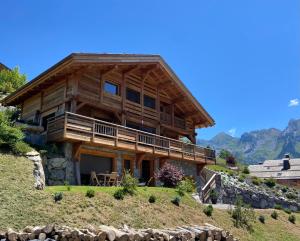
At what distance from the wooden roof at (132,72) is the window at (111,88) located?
1.23m

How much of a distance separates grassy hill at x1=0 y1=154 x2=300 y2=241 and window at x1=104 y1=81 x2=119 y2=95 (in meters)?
7.97

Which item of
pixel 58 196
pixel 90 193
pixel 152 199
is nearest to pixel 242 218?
pixel 152 199

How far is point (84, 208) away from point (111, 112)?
437 inches

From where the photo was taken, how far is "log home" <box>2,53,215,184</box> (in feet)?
63.9

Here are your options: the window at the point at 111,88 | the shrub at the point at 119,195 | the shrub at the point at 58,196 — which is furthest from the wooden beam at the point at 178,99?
the shrub at the point at 58,196

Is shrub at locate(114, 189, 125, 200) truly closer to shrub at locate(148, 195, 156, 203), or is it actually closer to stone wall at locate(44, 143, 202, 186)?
shrub at locate(148, 195, 156, 203)

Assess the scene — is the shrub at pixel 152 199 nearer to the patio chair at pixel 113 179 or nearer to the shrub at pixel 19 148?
the patio chair at pixel 113 179

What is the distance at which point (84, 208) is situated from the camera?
44.0 feet

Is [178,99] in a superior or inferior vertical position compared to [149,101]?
superior

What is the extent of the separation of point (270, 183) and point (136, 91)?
22.7 m

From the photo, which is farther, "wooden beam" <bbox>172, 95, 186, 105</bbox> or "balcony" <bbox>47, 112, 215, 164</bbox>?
"wooden beam" <bbox>172, 95, 186, 105</bbox>

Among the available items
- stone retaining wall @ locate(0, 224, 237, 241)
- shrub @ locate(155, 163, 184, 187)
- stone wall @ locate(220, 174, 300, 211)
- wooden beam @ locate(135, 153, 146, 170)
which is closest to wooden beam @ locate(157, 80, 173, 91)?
wooden beam @ locate(135, 153, 146, 170)

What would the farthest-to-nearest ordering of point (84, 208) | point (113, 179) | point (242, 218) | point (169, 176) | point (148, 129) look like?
point (148, 129)
point (169, 176)
point (113, 179)
point (242, 218)
point (84, 208)

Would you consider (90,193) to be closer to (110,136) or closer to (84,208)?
(84,208)
